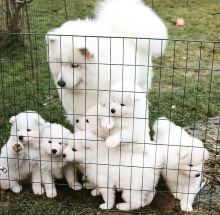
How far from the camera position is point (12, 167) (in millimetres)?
3074

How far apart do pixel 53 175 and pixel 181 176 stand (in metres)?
0.86

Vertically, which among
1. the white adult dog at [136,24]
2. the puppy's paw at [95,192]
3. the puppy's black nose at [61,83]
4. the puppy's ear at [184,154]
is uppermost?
the white adult dog at [136,24]

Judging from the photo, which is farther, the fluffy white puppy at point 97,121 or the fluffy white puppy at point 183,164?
the fluffy white puppy at point 97,121

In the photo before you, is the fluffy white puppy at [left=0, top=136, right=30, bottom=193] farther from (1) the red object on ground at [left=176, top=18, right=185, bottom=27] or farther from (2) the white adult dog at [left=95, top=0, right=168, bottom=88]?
(1) the red object on ground at [left=176, top=18, right=185, bottom=27]

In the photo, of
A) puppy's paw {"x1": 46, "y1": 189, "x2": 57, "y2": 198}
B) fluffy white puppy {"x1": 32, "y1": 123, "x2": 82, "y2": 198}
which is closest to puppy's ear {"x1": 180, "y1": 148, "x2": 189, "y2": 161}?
fluffy white puppy {"x1": 32, "y1": 123, "x2": 82, "y2": 198}

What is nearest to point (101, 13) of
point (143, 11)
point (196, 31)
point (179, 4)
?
point (143, 11)

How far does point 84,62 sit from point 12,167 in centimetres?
83

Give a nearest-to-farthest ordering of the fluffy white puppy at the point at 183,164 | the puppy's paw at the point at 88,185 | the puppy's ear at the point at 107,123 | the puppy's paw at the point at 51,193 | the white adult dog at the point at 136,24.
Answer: the fluffy white puppy at the point at 183,164, the puppy's ear at the point at 107,123, the puppy's paw at the point at 51,193, the puppy's paw at the point at 88,185, the white adult dog at the point at 136,24

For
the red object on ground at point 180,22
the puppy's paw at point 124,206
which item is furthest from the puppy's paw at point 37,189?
the red object on ground at point 180,22

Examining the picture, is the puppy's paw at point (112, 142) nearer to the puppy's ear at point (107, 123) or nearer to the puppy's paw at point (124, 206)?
the puppy's ear at point (107, 123)

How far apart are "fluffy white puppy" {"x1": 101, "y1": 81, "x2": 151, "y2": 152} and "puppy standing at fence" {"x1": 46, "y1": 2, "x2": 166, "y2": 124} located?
0.16 meters

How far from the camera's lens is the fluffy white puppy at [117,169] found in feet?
9.39

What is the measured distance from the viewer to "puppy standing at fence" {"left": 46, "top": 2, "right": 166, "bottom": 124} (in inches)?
120

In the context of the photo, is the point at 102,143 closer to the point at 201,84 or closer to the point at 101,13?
the point at 101,13
